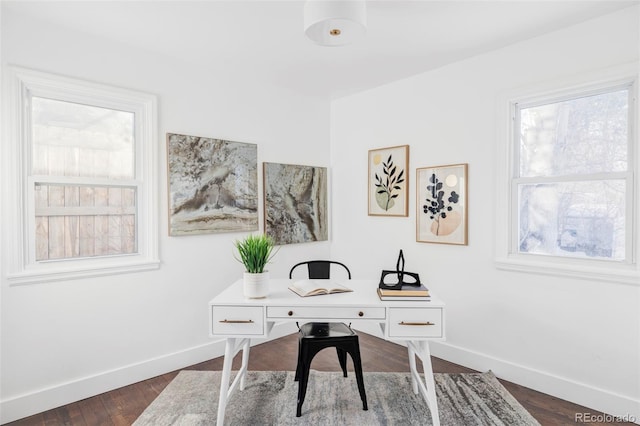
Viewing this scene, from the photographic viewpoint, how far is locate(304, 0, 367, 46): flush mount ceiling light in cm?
188

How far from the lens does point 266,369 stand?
301 cm

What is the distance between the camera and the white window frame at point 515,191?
2262 millimetres

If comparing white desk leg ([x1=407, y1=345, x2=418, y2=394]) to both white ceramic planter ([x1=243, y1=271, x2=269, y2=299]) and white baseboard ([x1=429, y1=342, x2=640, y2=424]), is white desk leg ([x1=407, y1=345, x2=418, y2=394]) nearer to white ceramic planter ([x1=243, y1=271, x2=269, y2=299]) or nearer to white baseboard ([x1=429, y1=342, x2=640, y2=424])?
white baseboard ([x1=429, y1=342, x2=640, y2=424])

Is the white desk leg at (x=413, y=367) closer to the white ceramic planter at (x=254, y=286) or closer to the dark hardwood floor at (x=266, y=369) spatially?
the dark hardwood floor at (x=266, y=369)

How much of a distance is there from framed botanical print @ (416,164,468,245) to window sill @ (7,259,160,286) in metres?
2.35

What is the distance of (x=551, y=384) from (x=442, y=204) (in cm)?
155

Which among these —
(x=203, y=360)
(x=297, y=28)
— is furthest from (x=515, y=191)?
(x=203, y=360)

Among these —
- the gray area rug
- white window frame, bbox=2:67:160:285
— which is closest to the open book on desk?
the gray area rug

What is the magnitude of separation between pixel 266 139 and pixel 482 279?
93.8 inches

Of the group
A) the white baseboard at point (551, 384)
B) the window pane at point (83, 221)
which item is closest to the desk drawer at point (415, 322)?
the white baseboard at point (551, 384)

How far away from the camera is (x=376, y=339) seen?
147 inches

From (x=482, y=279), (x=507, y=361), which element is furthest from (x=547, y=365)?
(x=482, y=279)

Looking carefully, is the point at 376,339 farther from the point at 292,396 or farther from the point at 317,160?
the point at 317,160

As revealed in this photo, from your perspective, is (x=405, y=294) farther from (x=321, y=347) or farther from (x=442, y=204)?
(x=442, y=204)
